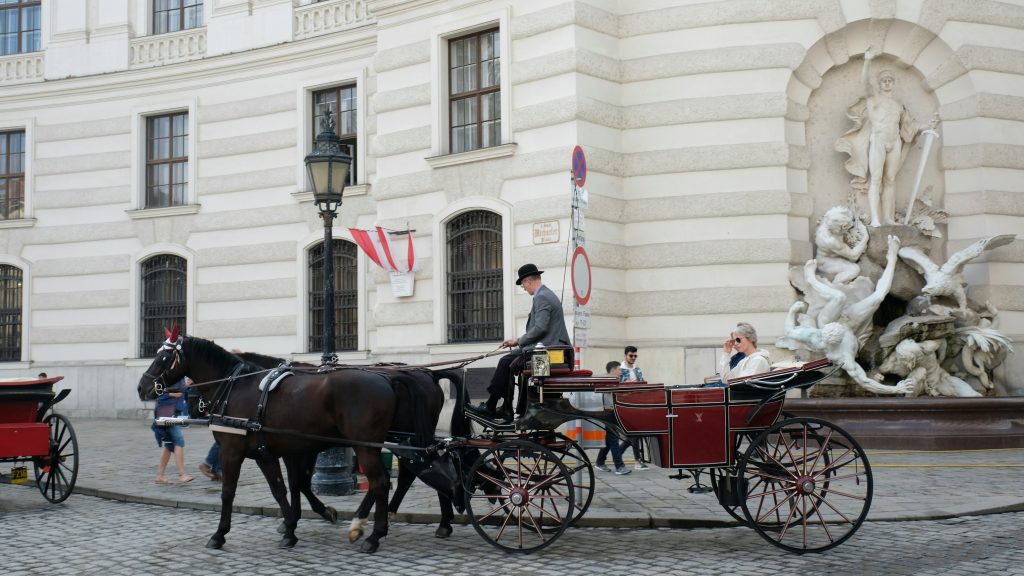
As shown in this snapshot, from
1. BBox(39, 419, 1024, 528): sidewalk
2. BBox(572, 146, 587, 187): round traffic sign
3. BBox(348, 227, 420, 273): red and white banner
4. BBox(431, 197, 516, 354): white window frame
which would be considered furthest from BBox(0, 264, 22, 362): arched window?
BBox(572, 146, 587, 187): round traffic sign

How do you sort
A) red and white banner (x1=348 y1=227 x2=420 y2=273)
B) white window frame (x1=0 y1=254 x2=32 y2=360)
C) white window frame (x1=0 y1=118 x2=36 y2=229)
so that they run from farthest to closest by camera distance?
white window frame (x1=0 y1=118 x2=36 y2=229)
white window frame (x1=0 y1=254 x2=32 y2=360)
red and white banner (x1=348 y1=227 x2=420 y2=273)

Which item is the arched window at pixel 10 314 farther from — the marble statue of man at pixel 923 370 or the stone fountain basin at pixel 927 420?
the marble statue of man at pixel 923 370

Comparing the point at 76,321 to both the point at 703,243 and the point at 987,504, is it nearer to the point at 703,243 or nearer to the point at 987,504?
the point at 703,243

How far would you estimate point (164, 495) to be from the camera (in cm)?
1160

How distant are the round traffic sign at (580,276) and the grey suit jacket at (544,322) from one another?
1183mm

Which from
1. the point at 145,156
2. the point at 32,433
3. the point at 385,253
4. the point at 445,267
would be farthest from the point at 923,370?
the point at 145,156

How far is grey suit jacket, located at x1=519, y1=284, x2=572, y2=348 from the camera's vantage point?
9.25 meters

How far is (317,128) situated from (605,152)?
Answer: 290 inches

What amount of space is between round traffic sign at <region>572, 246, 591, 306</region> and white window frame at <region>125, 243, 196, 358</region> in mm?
13640

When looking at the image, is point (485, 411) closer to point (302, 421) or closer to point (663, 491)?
point (302, 421)

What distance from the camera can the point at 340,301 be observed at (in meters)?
21.3

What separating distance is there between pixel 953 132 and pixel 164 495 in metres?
13.3

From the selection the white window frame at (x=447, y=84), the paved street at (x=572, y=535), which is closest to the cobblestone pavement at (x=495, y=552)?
the paved street at (x=572, y=535)

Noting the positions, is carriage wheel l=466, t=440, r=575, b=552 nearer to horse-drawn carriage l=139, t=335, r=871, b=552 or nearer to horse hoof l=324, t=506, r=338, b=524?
horse-drawn carriage l=139, t=335, r=871, b=552
